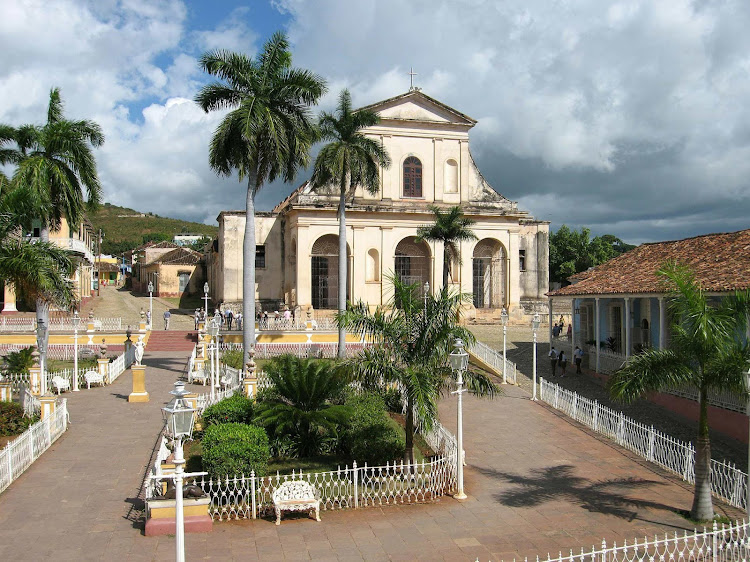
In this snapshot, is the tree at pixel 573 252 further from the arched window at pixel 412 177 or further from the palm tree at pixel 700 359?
the palm tree at pixel 700 359

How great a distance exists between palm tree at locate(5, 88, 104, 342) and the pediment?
1746 cm

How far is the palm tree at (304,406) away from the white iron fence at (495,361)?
8481mm

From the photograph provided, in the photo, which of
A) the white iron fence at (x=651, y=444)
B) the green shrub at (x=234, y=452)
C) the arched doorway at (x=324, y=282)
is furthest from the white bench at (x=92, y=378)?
the arched doorway at (x=324, y=282)

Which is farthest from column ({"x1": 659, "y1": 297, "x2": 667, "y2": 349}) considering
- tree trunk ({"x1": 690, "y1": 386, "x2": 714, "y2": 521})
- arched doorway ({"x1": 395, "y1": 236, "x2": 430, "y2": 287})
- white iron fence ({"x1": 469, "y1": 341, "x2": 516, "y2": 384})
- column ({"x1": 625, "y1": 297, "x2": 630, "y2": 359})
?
arched doorway ({"x1": 395, "y1": 236, "x2": 430, "y2": 287})

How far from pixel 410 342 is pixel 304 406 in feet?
9.53

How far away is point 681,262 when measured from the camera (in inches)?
766

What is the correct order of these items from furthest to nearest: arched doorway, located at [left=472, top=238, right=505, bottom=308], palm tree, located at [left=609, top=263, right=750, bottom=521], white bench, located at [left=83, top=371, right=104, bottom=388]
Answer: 1. arched doorway, located at [left=472, top=238, right=505, bottom=308]
2. white bench, located at [left=83, top=371, right=104, bottom=388]
3. palm tree, located at [left=609, top=263, right=750, bottom=521]

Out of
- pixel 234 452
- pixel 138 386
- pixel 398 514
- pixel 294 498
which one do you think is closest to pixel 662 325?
pixel 398 514

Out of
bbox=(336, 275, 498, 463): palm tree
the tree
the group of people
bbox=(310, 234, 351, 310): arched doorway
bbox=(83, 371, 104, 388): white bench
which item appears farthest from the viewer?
the tree

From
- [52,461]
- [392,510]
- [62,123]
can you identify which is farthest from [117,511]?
[62,123]

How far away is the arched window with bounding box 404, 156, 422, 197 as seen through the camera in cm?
3566

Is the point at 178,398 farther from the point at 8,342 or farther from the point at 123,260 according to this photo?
the point at 123,260

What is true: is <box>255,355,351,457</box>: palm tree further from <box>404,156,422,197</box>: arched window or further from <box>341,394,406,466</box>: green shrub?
<box>404,156,422,197</box>: arched window

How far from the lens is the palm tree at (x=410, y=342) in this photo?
11297 mm
